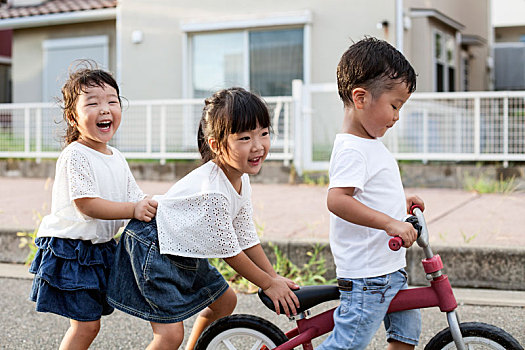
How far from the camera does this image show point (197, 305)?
2.41 meters

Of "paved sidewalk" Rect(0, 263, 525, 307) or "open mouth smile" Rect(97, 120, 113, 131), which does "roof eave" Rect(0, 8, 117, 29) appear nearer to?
"paved sidewalk" Rect(0, 263, 525, 307)

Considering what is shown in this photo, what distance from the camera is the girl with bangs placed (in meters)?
2.26

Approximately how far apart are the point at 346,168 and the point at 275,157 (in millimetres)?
6702

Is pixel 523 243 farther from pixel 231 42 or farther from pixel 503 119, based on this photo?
pixel 231 42

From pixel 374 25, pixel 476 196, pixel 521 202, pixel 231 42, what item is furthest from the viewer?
pixel 231 42

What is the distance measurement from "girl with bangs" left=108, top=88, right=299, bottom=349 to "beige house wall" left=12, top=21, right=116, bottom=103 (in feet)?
38.0

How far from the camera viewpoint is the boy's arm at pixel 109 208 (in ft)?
7.84

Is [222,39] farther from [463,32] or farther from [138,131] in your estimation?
[463,32]

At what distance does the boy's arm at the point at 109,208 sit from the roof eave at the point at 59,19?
10.4m

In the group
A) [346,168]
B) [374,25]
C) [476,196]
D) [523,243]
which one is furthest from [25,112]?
[346,168]

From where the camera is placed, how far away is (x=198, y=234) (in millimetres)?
2291

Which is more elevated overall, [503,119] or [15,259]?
[503,119]

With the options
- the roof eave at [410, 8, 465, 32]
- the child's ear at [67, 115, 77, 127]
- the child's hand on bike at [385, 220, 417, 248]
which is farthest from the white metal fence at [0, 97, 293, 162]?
the child's hand on bike at [385, 220, 417, 248]

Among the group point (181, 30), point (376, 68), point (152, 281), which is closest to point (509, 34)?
point (181, 30)
